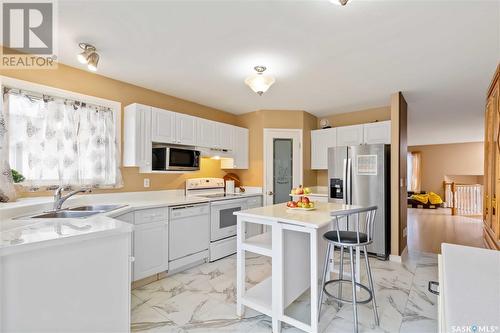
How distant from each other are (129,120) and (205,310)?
93.4 inches

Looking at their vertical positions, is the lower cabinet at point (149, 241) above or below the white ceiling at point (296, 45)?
below

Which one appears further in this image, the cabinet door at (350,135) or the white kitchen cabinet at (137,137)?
the cabinet door at (350,135)

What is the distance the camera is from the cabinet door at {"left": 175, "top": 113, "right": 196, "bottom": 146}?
3453 mm

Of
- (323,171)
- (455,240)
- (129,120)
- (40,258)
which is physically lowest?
(455,240)

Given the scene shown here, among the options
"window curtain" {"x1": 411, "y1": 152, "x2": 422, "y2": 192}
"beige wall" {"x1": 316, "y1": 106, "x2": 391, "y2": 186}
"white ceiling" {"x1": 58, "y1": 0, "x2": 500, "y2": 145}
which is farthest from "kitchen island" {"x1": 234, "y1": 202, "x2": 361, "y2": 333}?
"window curtain" {"x1": 411, "y1": 152, "x2": 422, "y2": 192}

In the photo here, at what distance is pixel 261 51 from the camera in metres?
2.37

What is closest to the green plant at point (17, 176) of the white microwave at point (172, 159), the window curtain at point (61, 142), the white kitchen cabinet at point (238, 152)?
the window curtain at point (61, 142)

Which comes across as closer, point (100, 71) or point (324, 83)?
point (100, 71)

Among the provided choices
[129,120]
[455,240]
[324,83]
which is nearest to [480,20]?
[324,83]

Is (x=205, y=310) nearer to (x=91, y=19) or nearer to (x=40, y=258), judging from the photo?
(x=40, y=258)

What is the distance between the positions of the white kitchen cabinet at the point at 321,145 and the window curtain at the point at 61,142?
11.0ft

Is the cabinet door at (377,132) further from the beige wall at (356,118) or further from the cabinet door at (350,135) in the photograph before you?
the beige wall at (356,118)

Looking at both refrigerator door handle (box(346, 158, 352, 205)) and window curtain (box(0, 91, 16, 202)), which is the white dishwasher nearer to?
window curtain (box(0, 91, 16, 202))

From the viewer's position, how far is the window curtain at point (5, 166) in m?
2.17
